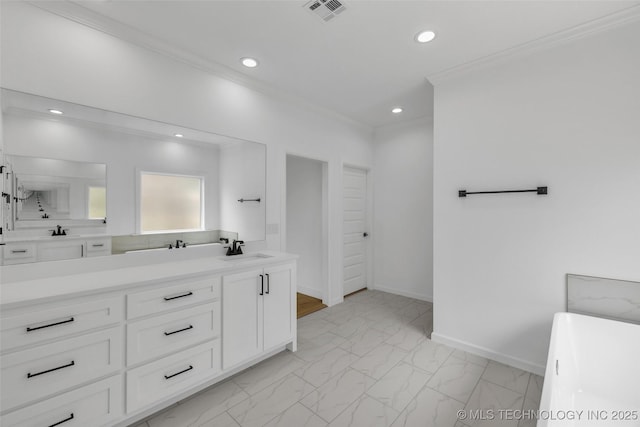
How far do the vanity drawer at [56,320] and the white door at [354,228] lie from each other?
2944 mm

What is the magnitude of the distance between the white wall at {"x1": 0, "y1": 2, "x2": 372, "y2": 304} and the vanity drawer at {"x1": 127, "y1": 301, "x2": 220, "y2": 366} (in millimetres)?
1123

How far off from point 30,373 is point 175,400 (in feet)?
2.72

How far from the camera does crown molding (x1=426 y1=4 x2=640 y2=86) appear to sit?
6.11ft

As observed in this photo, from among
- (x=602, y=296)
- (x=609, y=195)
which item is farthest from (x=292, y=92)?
(x=602, y=296)

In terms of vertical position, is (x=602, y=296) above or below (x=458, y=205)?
below

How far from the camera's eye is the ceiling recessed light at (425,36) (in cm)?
205

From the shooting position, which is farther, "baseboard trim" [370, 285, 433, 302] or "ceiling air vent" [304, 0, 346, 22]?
"baseboard trim" [370, 285, 433, 302]

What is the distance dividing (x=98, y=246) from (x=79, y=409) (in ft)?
3.20

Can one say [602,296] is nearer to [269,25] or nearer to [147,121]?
[269,25]

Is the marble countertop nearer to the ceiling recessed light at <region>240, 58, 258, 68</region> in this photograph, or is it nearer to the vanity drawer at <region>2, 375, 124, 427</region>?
the vanity drawer at <region>2, 375, 124, 427</region>

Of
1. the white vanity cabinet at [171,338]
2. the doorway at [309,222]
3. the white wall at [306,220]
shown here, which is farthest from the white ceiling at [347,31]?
the white vanity cabinet at [171,338]

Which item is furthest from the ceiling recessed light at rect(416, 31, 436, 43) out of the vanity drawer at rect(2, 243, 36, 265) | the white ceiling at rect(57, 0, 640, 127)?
the vanity drawer at rect(2, 243, 36, 265)

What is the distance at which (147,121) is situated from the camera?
2104mm

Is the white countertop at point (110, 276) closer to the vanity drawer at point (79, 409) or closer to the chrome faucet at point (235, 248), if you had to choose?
the chrome faucet at point (235, 248)
